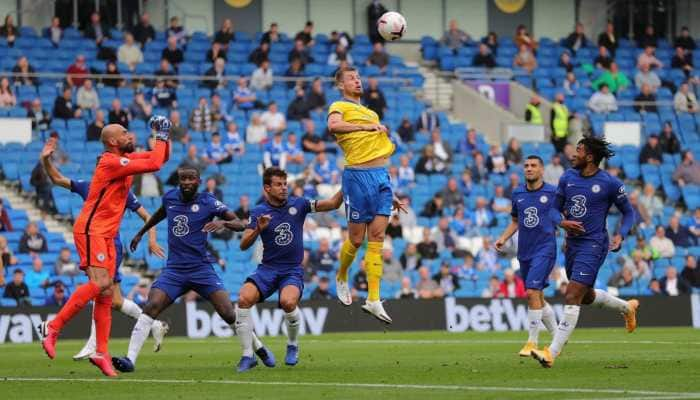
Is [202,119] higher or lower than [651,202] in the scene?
higher

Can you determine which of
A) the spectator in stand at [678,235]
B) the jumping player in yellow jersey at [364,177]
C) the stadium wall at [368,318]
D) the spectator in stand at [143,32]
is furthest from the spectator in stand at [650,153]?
the jumping player in yellow jersey at [364,177]

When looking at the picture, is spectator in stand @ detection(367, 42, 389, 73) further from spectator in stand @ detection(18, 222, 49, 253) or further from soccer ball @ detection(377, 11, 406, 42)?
soccer ball @ detection(377, 11, 406, 42)

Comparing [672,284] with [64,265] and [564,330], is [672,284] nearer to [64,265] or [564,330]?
[64,265]

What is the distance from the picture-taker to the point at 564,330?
1633 cm

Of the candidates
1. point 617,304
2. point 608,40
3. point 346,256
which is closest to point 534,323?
point 617,304

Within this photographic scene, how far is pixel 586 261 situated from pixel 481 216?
1669 centimetres

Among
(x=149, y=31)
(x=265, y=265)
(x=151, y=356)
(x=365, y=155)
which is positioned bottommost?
(x=151, y=356)

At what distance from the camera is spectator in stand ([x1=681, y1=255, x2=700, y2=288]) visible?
3253cm

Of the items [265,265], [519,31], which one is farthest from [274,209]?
[519,31]

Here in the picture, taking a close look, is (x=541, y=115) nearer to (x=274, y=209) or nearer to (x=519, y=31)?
(x=519, y=31)

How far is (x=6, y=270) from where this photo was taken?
93.2ft

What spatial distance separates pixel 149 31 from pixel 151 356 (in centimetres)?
1670

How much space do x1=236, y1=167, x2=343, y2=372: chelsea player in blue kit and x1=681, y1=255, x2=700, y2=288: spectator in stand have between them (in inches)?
677

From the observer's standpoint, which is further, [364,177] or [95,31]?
[95,31]
